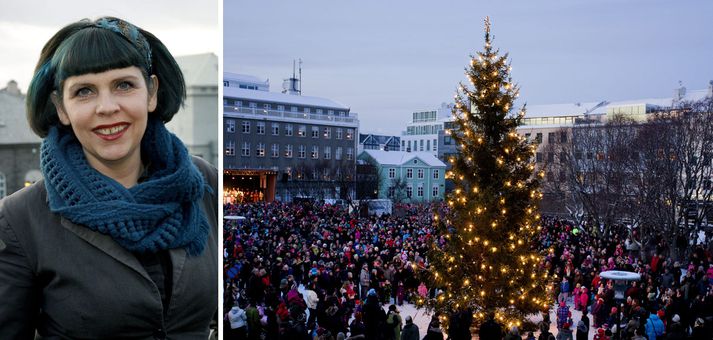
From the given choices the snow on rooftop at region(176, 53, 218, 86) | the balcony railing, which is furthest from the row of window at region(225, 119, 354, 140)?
the snow on rooftop at region(176, 53, 218, 86)

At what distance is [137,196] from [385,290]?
11.9m

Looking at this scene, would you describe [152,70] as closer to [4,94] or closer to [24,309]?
[4,94]

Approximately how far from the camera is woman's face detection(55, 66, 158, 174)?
131 cm

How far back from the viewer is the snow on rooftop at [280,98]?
48.9 metres

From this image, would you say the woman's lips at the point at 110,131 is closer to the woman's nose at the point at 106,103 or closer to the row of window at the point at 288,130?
the woman's nose at the point at 106,103

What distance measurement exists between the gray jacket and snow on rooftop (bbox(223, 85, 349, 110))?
151ft

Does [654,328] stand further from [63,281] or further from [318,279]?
[63,281]

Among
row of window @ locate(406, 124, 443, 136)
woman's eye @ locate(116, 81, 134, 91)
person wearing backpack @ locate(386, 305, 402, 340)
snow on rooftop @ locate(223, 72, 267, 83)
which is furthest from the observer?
row of window @ locate(406, 124, 443, 136)

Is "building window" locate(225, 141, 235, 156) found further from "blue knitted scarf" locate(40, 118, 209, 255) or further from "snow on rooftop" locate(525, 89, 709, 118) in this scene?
"blue knitted scarf" locate(40, 118, 209, 255)

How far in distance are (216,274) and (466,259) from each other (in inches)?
389

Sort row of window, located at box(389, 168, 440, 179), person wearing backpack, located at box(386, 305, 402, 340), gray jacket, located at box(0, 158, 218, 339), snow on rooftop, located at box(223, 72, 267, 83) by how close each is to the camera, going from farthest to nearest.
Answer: snow on rooftop, located at box(223, 72, 267, 83) < row of window, located at box(389, 168, 440, 179) < person wearing backpack, located at box(386, 305, 402, 340) < gray jacket, located at box(0, 158, 218, 339)

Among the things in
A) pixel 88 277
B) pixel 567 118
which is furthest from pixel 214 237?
pixel 567 118

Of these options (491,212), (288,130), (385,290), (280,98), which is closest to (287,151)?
(288,130)

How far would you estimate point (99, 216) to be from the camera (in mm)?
1270
